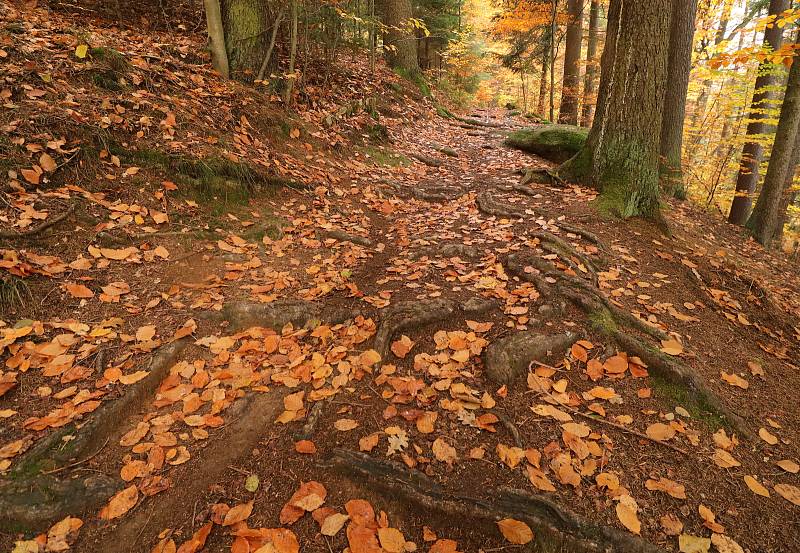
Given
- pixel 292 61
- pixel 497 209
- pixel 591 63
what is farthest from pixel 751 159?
pixel 292 61

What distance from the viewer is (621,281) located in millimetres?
4043

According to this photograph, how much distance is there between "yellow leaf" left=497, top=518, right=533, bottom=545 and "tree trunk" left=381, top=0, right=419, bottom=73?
11494 mm

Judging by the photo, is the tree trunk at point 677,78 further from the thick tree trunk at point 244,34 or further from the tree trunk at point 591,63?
the thick tree trunk at point 244,34

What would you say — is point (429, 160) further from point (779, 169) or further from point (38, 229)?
point (779, 169)

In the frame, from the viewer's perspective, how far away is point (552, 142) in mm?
8531

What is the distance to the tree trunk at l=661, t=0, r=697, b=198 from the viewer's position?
782cm

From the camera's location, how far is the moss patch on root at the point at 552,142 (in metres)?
8.13

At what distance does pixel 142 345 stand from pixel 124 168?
7.55 ft

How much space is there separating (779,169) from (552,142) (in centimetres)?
460

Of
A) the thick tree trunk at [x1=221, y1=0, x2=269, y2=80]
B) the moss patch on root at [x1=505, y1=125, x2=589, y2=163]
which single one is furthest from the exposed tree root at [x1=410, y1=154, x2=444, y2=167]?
the thick tree trunk at [x1=221, y1=0, x2=269, y2=80]

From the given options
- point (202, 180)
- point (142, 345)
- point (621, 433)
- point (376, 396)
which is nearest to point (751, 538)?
point (621, 433)

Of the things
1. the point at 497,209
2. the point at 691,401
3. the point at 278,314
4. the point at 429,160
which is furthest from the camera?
the point at 429,160

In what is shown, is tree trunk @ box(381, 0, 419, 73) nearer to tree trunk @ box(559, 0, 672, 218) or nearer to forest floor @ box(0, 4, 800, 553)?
tree trunk @ box(559, 0, 672, 218)

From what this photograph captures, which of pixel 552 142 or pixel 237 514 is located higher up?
pixel 552 142
